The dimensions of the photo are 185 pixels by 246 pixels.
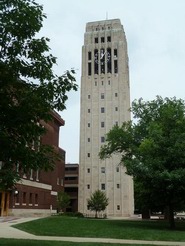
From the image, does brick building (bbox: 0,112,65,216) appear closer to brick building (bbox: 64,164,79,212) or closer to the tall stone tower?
the tall stone tower

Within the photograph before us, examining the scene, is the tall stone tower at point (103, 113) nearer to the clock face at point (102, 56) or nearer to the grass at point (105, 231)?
the clock face at point (102, 56)

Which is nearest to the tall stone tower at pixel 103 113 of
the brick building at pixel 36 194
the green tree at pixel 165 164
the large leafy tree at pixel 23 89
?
the brick building at pixel 36 194

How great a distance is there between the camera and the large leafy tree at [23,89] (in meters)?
9.90

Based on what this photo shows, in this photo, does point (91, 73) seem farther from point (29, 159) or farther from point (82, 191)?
point (29, 159)

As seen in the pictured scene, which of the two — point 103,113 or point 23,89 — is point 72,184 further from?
point 23,89

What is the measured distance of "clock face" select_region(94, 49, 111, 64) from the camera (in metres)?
83.9

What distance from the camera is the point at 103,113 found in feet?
256

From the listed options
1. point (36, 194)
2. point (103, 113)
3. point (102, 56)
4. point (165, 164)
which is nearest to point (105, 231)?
point (165, 164)

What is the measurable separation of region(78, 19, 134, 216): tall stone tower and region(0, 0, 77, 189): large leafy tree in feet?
208

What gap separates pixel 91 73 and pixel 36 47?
7282cm

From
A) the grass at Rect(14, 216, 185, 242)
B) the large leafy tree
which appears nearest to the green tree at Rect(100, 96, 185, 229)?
the grass at Rect(14, 216, 185, 242)

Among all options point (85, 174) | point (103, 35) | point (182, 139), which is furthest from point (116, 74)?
point (182, 139)

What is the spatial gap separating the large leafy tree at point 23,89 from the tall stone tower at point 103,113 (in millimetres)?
63339

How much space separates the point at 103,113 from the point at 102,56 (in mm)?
15974
